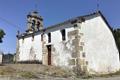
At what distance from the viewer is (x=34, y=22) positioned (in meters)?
30.5

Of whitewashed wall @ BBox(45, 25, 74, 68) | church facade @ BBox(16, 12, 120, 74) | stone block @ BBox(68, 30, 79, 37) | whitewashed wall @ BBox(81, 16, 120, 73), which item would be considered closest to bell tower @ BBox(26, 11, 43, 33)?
church facade @ BBox(16, 12, 120, 74)

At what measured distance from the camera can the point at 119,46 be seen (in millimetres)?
27297

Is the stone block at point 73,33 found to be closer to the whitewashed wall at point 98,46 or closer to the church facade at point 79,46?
the church facade at point 79,46

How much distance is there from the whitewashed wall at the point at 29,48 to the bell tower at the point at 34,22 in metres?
2.09

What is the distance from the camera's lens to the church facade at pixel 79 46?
66.5ft

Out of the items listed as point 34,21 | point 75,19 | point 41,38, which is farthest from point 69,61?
A: point 34,21

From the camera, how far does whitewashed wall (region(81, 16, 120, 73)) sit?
2061 centimetres

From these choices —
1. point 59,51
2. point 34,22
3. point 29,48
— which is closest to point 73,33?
point 59,51

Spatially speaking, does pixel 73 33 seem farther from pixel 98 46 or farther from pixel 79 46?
pixel 98 46

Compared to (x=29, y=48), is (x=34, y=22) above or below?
above

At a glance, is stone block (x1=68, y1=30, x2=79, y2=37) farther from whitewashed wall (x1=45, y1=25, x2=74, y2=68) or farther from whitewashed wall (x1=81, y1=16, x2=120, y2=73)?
whitewashed wall (x1=81, y1=16, x2=120, y2=73)

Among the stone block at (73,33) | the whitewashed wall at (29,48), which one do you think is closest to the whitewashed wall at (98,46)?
the stone block at (73,33)

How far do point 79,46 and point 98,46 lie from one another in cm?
267

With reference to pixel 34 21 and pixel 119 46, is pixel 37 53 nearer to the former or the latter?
pixel 34 21
